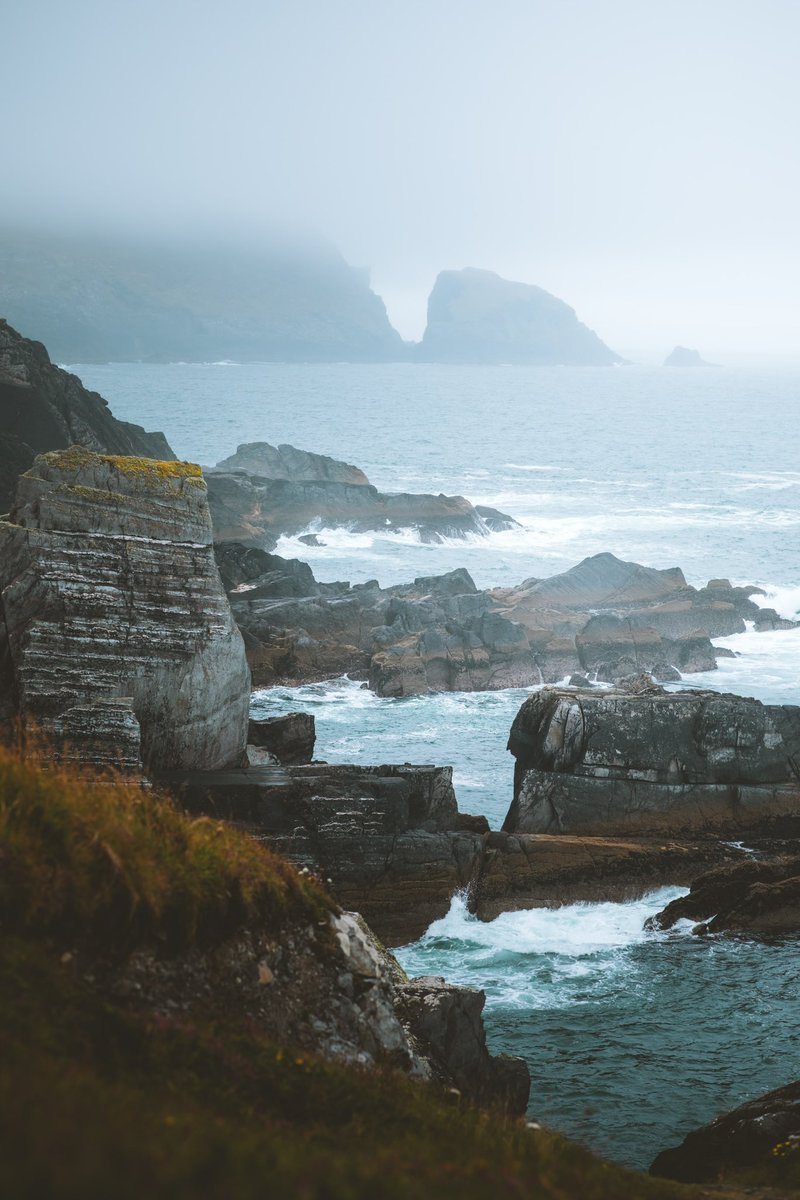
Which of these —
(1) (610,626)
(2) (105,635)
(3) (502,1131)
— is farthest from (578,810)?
(1) (610,626)

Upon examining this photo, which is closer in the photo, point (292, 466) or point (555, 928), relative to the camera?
point (555, 928)

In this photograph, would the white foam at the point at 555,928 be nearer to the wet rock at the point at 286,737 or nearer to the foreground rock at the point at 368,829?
the foreground rock at the point at 368,829

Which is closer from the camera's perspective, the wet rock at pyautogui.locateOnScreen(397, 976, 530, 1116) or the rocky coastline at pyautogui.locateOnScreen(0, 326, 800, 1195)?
the wet rock at pyautogui.locateOnScreen(397, 976, 530, 1116)

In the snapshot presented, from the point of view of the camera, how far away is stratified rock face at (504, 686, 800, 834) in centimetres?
2806

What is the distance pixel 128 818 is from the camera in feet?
35.2

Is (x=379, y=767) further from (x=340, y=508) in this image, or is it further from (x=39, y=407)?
(x=340, y=508)

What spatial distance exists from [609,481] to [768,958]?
4175 inches

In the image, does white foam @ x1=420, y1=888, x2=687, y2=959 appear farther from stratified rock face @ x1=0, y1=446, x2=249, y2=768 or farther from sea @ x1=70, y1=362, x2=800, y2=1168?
stratified rock face @ x1=0, y1=446, x2=249, y2=768

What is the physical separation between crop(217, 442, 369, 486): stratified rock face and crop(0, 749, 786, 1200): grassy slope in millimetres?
80817

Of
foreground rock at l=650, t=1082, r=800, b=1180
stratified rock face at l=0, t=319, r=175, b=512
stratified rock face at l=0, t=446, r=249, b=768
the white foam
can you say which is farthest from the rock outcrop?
foreground rock at l=650, t=1082, r=800, b=1180

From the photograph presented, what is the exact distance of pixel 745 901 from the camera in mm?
25266

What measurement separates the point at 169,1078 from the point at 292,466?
293ft

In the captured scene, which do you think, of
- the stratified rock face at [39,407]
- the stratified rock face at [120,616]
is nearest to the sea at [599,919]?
the stratified rock face at [120,616]

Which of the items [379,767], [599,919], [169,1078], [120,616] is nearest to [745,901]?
[599,919]
